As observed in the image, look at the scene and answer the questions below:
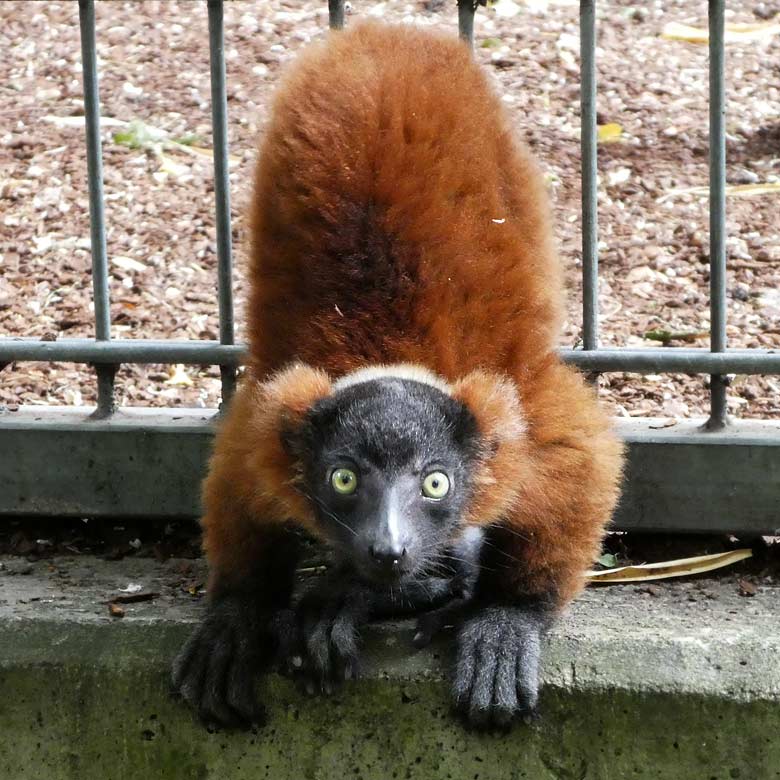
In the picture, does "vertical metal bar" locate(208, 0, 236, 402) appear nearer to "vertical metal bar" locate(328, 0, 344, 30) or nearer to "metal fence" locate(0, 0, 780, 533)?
"metal fence" locate(0, 0, 780, 533)

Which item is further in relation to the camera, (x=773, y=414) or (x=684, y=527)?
(x=773, y=414)

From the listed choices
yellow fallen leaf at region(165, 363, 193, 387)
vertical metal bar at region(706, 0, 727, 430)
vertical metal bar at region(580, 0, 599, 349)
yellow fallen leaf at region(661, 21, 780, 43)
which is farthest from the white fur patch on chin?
yellow fallen leaf at region(661, 21, 780, 43)

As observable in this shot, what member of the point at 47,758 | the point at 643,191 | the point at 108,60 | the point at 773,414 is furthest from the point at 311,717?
the point at 108,60

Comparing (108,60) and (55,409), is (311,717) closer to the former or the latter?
(55,409)

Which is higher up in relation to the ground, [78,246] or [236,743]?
[78,246]

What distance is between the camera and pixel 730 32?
7.61 m

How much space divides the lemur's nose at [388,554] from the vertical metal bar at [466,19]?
1.83 meters

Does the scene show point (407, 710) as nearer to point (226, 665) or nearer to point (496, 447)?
point (226, 665)

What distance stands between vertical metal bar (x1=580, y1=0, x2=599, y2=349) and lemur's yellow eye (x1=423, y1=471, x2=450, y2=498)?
1024 mm

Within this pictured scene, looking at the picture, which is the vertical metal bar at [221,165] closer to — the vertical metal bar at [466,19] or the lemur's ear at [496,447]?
the vertical metal bar at [466,19]

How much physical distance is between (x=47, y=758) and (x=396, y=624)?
3.75 ft

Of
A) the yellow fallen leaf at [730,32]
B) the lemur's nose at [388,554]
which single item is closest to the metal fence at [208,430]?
the lemur's nose at [388,554]

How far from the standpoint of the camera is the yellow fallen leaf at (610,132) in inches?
270

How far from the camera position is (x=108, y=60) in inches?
304
